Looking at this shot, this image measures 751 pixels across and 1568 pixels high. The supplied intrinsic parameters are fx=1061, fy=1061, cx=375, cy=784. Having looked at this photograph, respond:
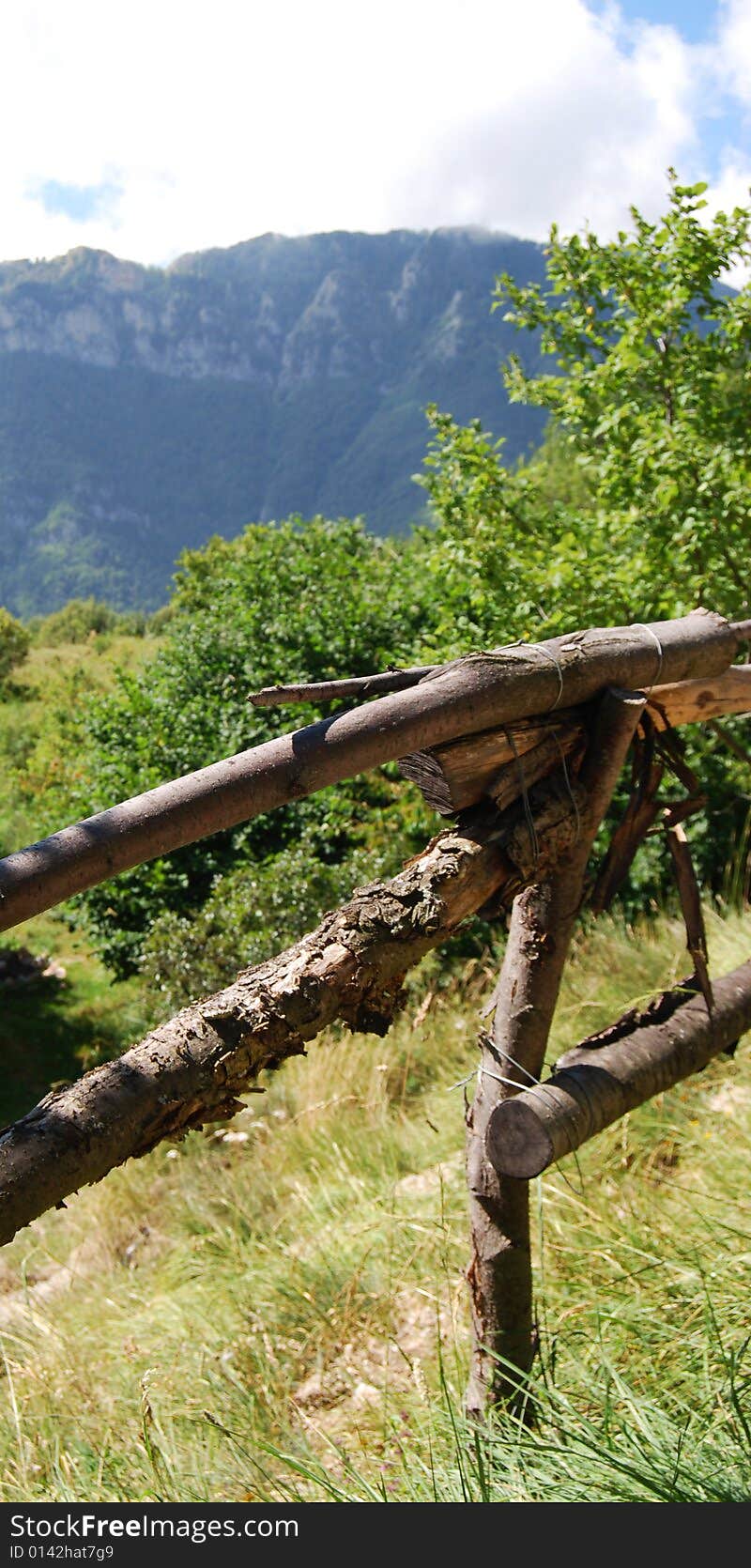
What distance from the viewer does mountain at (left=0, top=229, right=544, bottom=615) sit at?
149 metres

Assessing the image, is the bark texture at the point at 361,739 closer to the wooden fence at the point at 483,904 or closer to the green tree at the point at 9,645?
the wooden fence at the point at 483,904

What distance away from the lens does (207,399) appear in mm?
186750

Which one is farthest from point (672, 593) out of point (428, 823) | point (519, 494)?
point (428, 823)

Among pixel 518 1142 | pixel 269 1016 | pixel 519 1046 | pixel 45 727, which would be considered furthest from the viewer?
pixel 45 727

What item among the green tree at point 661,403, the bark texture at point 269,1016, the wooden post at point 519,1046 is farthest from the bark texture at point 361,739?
the green tree at point 661,403

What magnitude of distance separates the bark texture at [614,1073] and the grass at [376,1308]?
1.29ft

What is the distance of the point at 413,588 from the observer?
35.7ft

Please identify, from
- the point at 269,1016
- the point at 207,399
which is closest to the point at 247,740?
the point at 269,1016

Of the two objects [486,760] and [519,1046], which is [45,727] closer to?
[519,1046]

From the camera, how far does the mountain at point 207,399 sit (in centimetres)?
14888

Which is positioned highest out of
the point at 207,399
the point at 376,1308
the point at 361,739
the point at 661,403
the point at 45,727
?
the point at 207,399

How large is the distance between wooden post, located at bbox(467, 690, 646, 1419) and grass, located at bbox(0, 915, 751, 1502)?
0.13m

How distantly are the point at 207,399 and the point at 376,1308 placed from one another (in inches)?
7803
